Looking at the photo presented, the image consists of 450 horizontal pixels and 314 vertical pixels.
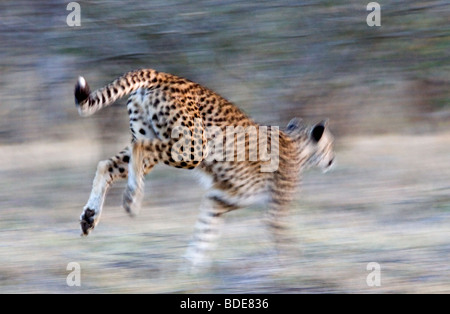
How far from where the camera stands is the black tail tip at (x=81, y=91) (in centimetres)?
640

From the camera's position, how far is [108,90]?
21.7ft

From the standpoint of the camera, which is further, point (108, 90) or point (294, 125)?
point (294, 125)

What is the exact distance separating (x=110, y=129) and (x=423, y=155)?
10.8ft

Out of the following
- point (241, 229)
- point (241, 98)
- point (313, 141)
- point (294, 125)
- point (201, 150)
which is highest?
point (241, 98)

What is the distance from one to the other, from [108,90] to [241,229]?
213cm

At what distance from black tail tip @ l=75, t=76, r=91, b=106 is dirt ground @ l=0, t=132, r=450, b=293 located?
1159mm
